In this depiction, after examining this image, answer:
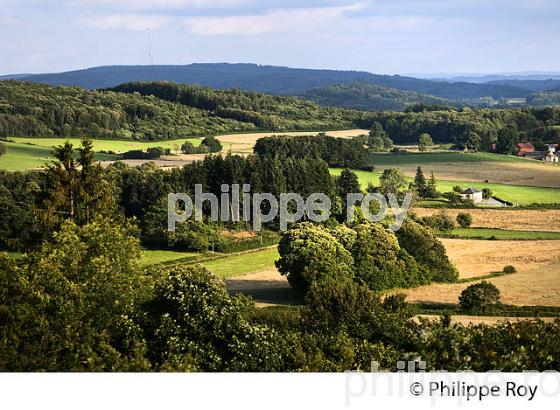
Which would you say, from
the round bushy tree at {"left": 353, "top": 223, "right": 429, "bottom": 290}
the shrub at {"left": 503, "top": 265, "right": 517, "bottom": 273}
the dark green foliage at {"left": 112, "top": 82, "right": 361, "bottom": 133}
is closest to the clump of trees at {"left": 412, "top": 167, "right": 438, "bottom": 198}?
the round bushy tree at {"left": 353, "top": 223, "right": 429, "bottom": 290}

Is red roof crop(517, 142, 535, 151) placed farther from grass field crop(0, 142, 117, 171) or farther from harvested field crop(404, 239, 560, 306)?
grass field crop(0, 142, 117, 171)

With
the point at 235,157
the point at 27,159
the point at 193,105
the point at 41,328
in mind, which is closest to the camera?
the point at 41,328

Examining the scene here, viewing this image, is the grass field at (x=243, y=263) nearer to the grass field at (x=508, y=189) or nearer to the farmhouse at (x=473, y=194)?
the grass field at (x=508, y=189)

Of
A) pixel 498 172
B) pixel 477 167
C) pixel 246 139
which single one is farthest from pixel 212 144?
pixel 498 172

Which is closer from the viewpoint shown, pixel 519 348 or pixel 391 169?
pixel 519 348

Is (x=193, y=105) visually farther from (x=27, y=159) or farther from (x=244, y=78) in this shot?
(x=244, y=78)

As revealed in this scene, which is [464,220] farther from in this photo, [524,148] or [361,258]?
[524,148]

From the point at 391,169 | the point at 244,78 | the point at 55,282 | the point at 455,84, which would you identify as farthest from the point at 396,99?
the point at 55,282
